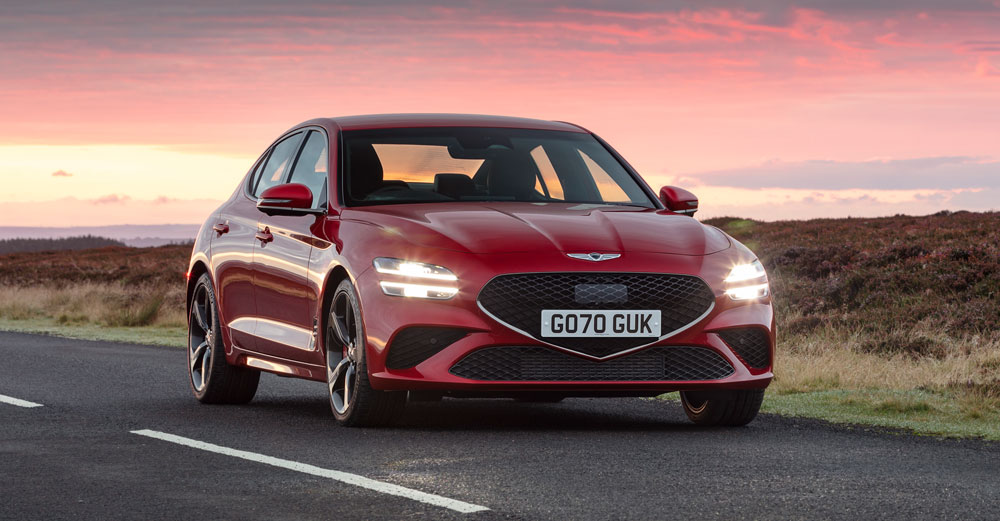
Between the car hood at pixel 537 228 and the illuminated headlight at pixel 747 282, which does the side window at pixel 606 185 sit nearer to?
the car hood at pixel 537 228

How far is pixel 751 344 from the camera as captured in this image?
807 cm

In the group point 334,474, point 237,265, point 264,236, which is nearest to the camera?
point 334,474

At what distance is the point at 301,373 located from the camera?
8.88 m

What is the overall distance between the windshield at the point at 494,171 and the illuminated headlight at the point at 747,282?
45.0 inches

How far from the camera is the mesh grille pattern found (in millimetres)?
7680

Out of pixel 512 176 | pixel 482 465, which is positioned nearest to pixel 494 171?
pixel 512 176

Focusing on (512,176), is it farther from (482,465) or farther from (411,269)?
(482,465)

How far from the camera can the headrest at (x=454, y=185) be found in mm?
8906

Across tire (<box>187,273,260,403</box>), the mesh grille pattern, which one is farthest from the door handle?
the mesh grille pattern

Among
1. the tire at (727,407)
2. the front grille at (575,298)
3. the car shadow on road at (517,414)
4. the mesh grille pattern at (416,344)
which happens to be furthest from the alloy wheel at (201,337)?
the tire at (727,407)

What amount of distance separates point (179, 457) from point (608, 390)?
220 centimetres

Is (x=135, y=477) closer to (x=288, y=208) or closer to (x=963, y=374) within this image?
(x=288, y=208)

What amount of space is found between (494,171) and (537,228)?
1.26 meters

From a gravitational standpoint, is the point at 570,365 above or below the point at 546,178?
below
